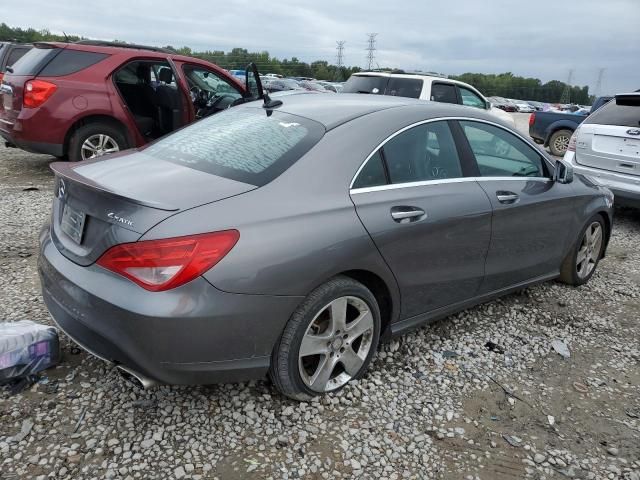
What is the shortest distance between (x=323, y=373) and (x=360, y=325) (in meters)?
0.32

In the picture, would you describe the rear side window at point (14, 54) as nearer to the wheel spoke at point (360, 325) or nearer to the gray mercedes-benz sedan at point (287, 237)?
the gray mercedes-benz sedan at point (287, 237)

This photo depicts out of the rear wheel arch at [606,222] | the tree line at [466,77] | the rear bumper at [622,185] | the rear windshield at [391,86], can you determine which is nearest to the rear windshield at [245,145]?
the rear wheel arch at [606,222]

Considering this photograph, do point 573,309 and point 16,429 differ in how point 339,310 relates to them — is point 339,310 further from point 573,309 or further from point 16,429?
point 573,309

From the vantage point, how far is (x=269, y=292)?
2285 millimetres

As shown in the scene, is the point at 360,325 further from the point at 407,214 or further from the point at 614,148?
the point at 614,148

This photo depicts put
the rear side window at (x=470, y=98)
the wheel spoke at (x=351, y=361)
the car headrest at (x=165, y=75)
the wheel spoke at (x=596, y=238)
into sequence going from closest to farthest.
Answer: the wheel spoke at (x=351, y=361), the wheel spoke at (x=596, y=238), the car headrest at (x=165, y=75), the rear side window at (x=470, y=98)

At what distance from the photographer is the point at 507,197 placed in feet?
11.4

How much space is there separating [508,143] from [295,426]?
8.07 ft

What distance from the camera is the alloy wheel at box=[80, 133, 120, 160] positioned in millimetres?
6617

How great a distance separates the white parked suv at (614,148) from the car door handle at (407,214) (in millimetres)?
4096

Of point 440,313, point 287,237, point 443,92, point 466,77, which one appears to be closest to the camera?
point 287,237

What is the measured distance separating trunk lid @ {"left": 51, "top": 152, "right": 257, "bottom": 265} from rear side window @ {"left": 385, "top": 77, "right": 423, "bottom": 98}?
6368mm

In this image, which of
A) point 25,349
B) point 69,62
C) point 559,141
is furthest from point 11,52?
point 559,141

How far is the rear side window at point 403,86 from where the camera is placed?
27.6 feet
